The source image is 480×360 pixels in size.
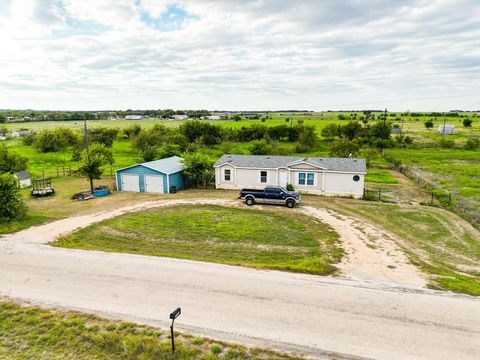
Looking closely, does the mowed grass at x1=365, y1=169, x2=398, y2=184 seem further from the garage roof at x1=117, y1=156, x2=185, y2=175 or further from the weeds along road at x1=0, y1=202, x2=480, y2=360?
the weeds along road at x1=0, y1=202, x2=480, y2=360

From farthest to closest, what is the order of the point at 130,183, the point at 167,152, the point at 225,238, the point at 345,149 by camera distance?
the point at 345,149, the point at 167,152, the point at 130,183, the point at 225,238

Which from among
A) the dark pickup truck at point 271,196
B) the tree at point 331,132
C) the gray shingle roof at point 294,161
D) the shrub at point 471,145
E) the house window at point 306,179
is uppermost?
the tree at point 331,132

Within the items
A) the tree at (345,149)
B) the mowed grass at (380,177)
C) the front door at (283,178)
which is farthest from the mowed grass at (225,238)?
the tree at (345,149)

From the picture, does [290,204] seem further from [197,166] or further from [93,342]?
[93,342]

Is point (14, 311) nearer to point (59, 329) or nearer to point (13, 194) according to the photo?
point (59, 329)

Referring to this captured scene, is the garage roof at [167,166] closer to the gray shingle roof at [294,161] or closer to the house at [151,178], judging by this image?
the house at [151,178]

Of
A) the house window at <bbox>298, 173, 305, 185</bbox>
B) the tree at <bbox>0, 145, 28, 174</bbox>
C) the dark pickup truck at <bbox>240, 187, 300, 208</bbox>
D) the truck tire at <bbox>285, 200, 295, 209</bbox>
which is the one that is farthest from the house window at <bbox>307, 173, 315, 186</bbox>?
the tree at <bbox>0, 145, 28, 174</bbox>

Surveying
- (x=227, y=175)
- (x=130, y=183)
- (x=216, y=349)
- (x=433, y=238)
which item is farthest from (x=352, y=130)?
(x=216, y=349)
